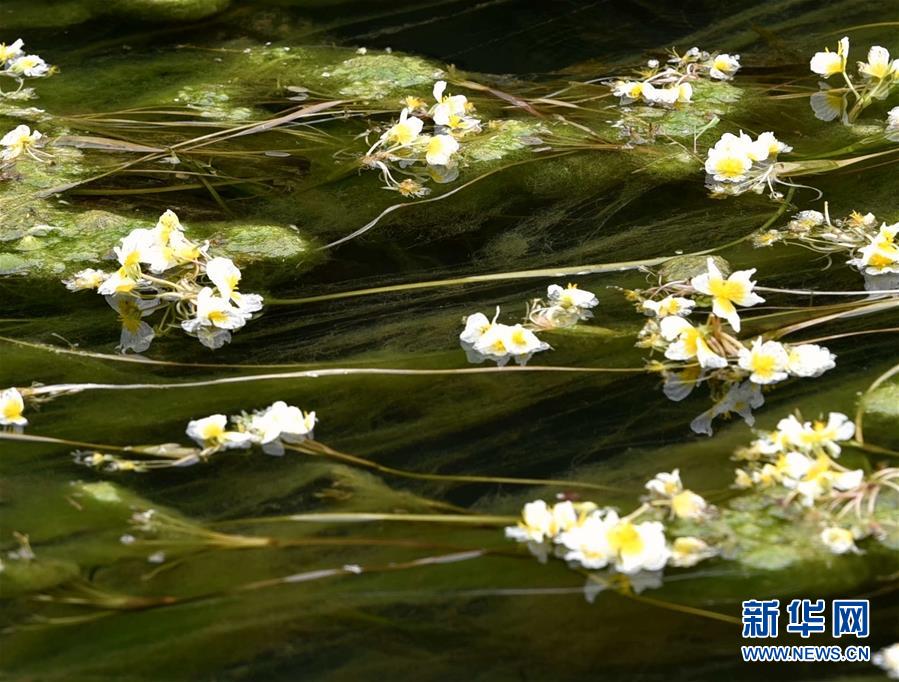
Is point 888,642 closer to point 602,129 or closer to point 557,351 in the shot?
point 557,351

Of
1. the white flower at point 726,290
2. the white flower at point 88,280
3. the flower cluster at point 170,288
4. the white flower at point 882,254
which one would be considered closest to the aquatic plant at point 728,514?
the white flower at point 726,290

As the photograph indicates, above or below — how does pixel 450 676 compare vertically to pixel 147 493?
below

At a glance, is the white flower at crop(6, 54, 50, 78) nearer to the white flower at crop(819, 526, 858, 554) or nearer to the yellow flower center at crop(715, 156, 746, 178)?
the yellow flower center at crop(715, 156, 746, 178)

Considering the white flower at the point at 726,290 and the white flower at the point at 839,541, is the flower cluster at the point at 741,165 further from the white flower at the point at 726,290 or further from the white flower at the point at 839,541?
the white flower at the point at 839,541

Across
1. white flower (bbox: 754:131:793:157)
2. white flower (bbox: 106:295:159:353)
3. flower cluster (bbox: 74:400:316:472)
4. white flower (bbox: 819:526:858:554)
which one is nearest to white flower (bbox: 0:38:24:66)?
white flower (bbox: 106:295:159:353)

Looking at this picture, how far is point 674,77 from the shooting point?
2.61 meters

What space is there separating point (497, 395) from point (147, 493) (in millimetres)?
533

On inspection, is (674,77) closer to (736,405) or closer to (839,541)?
(736,405)

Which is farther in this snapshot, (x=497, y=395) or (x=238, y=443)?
(x=497, y=395)

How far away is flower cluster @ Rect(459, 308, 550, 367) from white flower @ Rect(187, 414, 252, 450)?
0.40 metres

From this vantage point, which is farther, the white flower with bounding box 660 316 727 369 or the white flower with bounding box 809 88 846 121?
the white flower with bounding box 809 88 846 121

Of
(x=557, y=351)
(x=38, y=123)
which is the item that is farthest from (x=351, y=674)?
(x=38, y=123)

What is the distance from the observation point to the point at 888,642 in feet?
4.10

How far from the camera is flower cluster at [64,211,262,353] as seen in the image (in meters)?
1.85
